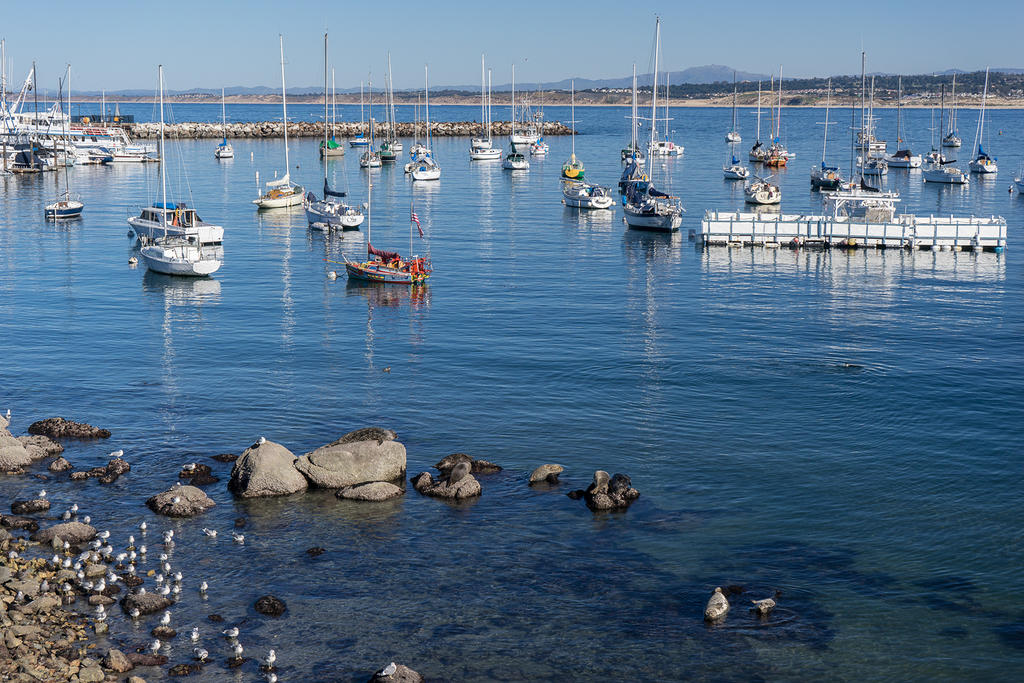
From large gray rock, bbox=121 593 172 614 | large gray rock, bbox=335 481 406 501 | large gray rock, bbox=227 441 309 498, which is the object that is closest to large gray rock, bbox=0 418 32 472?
large gray rock, bbox=227 441 309 498

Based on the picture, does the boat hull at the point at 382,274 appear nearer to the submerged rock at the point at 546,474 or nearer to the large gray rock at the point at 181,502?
the submerged rock at the point at 546,474

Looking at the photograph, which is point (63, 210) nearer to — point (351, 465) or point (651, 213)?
point (651, 213)

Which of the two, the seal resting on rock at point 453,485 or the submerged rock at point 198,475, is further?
the submerged rock at point 198,475

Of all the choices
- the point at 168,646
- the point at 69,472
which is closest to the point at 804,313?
the point at 69,472

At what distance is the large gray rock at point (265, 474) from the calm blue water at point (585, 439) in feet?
2.35

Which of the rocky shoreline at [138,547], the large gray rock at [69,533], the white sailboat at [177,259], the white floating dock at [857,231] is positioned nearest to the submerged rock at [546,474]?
the rocky shoreline at [138,547]

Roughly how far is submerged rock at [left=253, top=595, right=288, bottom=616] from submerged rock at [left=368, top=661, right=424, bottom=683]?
15.4 feet

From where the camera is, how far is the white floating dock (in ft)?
291

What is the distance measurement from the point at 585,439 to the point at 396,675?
1936 cm

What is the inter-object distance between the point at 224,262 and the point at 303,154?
117 meters

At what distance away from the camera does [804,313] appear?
66.6 meters

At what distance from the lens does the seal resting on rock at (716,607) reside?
2849 cm

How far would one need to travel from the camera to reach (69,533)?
32406 mm

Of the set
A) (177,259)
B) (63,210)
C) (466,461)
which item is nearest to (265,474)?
(466,461)
